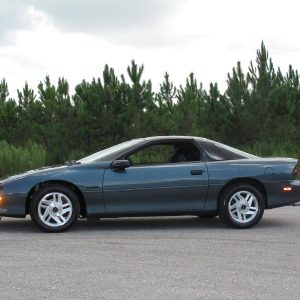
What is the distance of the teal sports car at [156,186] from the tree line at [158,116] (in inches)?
426

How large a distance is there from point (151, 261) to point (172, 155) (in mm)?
2927

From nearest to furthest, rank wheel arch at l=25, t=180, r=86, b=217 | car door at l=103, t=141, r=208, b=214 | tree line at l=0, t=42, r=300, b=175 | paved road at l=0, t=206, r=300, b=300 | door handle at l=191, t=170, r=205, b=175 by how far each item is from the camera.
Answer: paved road at l=0, t=206, r=300, b=300 → wheel arch at l=25, t=180, r=86, b=217 → car door at l=103, t=141, r=208, b=214 → door handle at l=191, t=170, r=205, b=175 → tree line at l=0, t=42, r=300, b=175

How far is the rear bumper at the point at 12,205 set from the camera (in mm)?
8617

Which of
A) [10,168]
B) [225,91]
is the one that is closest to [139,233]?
[10,168]

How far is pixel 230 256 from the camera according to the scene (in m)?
6.98

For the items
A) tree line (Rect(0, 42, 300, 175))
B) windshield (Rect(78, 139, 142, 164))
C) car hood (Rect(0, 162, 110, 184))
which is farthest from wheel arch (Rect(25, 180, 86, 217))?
tree line (Rect(0, 42, 300, 175))

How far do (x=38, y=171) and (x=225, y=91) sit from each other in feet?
55.0

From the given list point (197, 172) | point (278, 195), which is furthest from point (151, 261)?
point (278, 195)

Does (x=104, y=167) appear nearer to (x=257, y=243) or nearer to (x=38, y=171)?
(x=38, y=171)

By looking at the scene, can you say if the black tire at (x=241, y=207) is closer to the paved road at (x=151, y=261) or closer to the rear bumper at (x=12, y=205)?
the paved road at (x=151, y=261)

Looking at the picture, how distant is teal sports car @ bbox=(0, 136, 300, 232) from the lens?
869 cm

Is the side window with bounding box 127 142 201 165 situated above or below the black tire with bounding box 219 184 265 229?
above

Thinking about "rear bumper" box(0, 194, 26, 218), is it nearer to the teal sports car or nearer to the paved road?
the teal sports car

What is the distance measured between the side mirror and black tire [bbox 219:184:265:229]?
1470 mm
